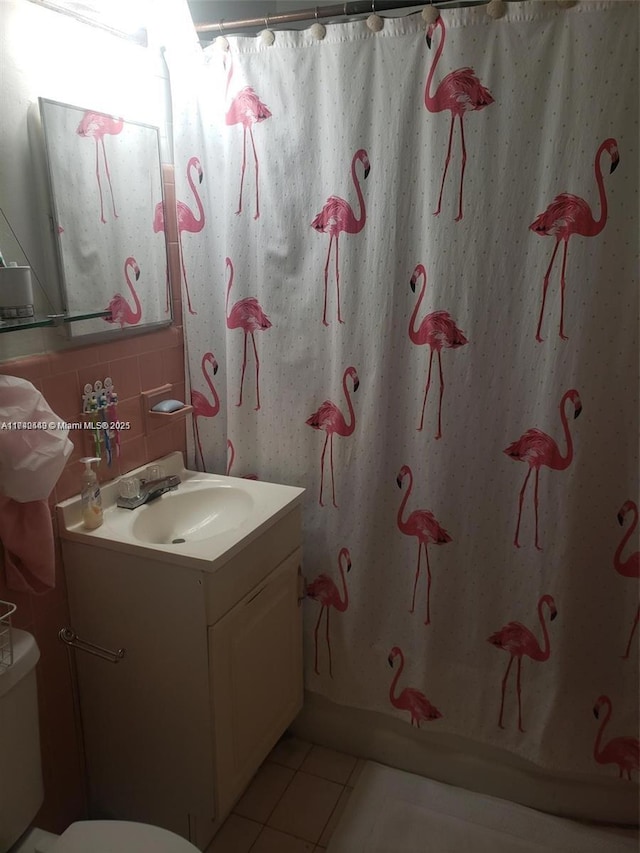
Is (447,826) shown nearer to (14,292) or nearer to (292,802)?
(292,802)

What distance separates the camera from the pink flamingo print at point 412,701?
188 cm

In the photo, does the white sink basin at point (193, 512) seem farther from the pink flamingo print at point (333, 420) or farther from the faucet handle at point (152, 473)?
the pink flamingo print at point (333, 420)

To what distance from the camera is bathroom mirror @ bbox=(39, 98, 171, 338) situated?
57.4 inches

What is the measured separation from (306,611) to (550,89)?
1.53 m

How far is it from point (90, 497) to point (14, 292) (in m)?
0.53

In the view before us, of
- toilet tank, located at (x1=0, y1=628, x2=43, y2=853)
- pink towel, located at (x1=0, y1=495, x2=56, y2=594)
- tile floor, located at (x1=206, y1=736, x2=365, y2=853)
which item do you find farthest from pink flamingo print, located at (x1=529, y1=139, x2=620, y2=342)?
tile floor, located at (x1=206, y1=736, x2=365, y2=853)

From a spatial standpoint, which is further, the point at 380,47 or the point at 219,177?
the point at 219,177

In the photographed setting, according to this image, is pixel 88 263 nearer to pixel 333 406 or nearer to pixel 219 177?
pixel 219 177

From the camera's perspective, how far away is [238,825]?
178 cm

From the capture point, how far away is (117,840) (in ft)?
4.14

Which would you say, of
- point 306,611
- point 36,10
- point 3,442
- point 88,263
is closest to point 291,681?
point 306,611

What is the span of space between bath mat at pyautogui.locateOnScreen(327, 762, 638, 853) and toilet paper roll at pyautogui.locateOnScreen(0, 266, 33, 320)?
5.11 feet

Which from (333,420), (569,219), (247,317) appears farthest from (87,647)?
(569,219)

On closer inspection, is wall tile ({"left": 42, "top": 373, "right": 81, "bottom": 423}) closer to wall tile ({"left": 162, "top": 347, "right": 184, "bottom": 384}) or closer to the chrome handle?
wall tile ({"left": 162, "top": 347, "right": 184, "bottom": 384})
